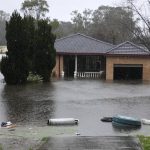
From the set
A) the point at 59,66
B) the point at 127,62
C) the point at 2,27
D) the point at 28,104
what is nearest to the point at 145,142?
the point at 28,104

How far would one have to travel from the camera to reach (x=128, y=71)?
40.9 meters

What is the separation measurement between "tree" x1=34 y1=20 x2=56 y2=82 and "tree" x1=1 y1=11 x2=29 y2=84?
122 inches

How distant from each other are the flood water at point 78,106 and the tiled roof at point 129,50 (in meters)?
12.0

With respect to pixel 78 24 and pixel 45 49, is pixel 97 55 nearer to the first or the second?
pixel 45 49

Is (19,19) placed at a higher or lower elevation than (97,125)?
higher

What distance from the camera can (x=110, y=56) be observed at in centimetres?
3997

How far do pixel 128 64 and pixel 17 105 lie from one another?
70.4 feet

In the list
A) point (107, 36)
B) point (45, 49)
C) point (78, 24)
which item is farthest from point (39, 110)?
point (78, 24)

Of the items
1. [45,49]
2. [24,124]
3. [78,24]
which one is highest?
[78,24]

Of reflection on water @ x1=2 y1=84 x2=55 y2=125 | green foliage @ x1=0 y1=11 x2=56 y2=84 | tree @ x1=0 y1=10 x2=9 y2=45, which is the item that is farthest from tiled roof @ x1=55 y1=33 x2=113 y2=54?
tree @ x1=0 y1=10 x2=9 y2=45

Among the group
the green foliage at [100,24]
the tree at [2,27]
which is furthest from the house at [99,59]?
the tree at [2,27]

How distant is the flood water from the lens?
1511 cm

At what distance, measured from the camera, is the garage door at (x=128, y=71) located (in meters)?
40.3

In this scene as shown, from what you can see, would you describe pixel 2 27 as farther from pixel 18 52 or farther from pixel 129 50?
pixel 18 52
